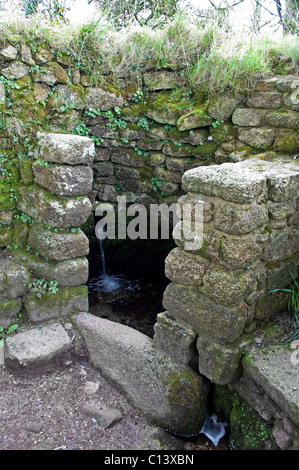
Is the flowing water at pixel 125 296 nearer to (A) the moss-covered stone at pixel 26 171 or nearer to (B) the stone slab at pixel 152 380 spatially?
(B) the stone slab at pixel 152 380

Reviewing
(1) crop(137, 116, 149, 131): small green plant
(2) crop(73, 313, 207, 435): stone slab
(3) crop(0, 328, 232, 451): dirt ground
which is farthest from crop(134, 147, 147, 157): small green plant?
(3) crop(0, 328, 232, 451): dirt ground

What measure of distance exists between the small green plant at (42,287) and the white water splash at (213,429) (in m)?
1.63

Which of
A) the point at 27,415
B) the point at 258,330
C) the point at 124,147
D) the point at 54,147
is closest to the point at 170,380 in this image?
the point at 258,330

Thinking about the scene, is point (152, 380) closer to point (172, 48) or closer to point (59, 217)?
point (59, 217)

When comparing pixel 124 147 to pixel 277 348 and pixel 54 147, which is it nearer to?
pixel 54 147

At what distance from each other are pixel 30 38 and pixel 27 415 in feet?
9.98

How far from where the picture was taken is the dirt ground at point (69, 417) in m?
2.15

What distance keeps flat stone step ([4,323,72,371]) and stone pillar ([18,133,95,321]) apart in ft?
0.62

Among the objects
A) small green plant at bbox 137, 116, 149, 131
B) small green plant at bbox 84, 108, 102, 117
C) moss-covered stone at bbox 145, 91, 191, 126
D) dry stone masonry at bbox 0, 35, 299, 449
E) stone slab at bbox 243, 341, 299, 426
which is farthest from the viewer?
small green plant at bbox 137, 116, 149, 131

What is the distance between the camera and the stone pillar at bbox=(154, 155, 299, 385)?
2004mm

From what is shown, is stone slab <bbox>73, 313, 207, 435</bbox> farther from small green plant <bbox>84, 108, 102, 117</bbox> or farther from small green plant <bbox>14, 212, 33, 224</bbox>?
small green plant <bbox>84, 108, 102, 117</bbox>

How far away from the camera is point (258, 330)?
239 centimetres

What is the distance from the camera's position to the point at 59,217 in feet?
9.02

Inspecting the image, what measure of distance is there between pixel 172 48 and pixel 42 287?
2881 millimetres
